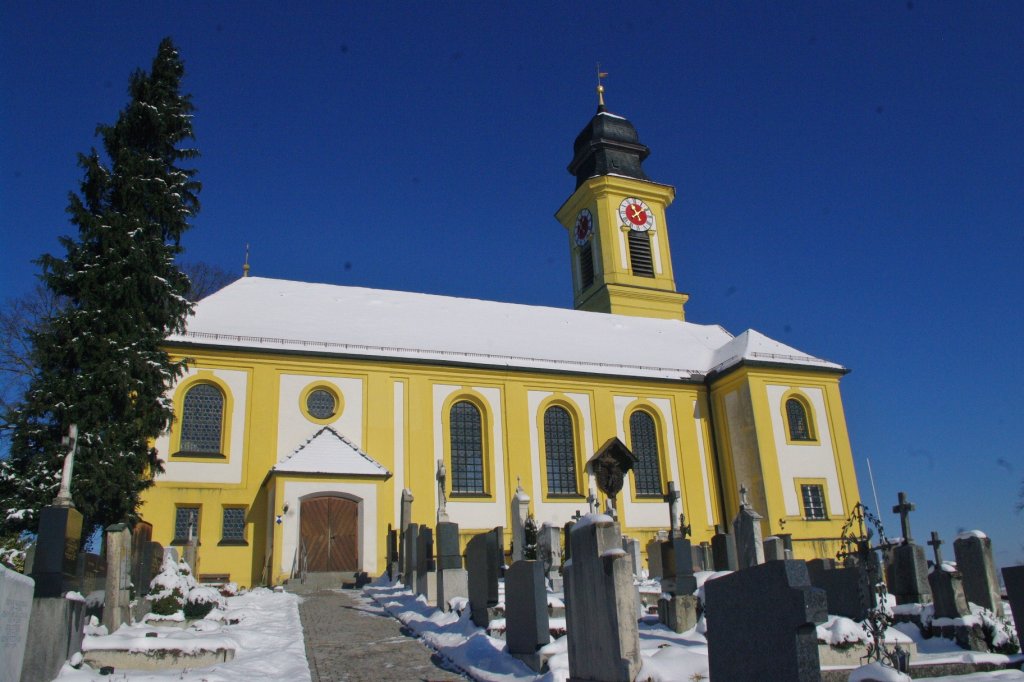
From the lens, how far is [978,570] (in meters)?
11.5

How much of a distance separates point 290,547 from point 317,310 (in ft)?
30.2

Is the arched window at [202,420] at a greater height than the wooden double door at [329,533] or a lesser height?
greater

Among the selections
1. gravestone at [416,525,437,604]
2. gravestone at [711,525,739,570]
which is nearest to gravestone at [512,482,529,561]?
gravestone at [416,525,437,604]

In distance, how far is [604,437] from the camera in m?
28.0

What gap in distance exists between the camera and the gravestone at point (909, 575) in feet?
42.9

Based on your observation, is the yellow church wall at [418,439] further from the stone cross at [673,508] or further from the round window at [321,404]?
the stone cross at [673,508]

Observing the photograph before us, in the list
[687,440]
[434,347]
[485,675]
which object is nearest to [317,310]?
[434,347]

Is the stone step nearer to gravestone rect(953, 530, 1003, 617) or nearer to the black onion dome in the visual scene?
gravestone rect(953, 530, 1003, 617)

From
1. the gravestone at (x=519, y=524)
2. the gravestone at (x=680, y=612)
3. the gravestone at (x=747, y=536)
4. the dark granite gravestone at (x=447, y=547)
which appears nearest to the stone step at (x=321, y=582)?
the gravestone at (x=519, y=524)

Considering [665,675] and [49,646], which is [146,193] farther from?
[665,675]

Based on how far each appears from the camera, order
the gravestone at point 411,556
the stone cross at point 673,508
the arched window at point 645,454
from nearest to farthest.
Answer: the gravestone at point 411,556
the stone cross at point 673,508
the arched window at point 645,454

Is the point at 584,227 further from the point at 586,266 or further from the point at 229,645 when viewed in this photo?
the point at 229,645

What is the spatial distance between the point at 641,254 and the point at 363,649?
28825 millimetres

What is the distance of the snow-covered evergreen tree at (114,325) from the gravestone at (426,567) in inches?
238
